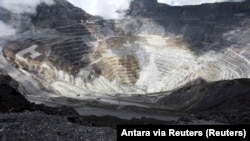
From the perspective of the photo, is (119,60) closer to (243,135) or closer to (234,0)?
(234,0)

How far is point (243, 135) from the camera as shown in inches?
1100

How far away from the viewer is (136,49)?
17625cm

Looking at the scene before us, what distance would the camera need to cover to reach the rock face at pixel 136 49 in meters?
142

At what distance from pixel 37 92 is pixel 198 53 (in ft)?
229

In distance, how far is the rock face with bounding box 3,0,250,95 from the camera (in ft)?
468

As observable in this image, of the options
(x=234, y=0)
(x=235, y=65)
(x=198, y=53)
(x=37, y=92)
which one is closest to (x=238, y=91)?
(x=235, y=65)
